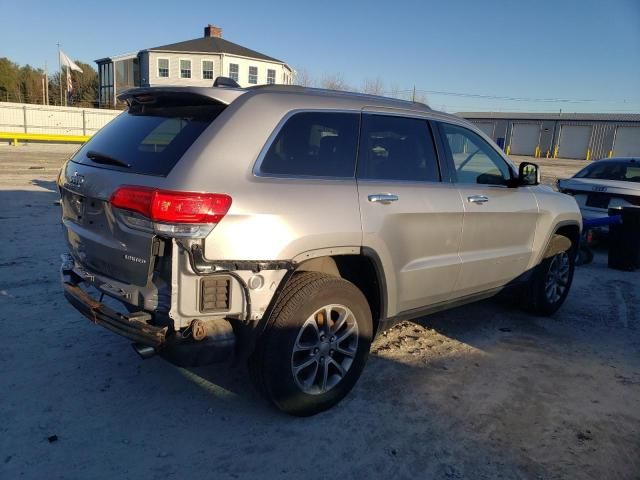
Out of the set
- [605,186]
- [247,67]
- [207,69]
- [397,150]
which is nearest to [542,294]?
[397,150]

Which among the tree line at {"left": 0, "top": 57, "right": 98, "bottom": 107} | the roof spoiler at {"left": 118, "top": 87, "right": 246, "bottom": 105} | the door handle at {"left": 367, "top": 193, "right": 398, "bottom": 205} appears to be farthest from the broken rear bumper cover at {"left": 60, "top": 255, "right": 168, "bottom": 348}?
the tree line at {"left": 0, "top": 57, "right": 98, "bottom": 107}

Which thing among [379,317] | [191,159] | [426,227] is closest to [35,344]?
[191,159]

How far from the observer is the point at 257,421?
3.23m

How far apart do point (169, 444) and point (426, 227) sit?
2216mm

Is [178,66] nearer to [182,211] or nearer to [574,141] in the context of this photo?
[182,211]

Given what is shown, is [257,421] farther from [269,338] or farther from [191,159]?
[191,159]

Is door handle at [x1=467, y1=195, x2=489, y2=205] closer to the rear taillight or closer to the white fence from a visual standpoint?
the rear taillight

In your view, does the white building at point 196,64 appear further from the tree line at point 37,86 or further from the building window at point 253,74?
the tree line at point 37,86

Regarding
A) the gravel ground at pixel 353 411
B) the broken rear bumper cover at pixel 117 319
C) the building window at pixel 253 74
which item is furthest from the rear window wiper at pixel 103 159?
the building window at pixel 253 74

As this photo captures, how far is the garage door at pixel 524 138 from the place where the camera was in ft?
178

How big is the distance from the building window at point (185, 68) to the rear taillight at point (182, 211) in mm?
38828

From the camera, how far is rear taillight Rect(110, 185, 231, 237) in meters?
2.63

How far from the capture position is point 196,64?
38219 mm

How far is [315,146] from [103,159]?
1326 millimetres
